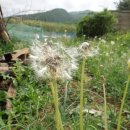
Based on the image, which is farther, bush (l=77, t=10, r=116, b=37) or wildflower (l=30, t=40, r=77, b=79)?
bush (l=77, t=10, r=116, b=37)

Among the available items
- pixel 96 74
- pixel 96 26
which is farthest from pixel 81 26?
pixel 96 74

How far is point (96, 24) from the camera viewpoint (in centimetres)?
2117

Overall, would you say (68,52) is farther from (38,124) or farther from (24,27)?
(24,27)

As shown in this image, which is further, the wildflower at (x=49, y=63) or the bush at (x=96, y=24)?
the bush at (x=96, y=24)

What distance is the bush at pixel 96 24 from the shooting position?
2077cm

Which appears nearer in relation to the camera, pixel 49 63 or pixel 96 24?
pixel 49 63

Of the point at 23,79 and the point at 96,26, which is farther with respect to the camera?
the point at 96,26

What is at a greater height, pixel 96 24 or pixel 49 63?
pixel 49 63

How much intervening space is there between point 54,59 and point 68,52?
307 millimetres

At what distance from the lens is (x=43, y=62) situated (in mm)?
1394

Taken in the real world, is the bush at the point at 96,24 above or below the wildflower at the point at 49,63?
below

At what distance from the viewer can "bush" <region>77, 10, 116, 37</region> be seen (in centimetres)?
2077

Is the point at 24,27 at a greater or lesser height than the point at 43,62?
lesser

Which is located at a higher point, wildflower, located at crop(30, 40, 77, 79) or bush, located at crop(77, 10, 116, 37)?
wildflower, located at crop(30, 40, 77, 79)
